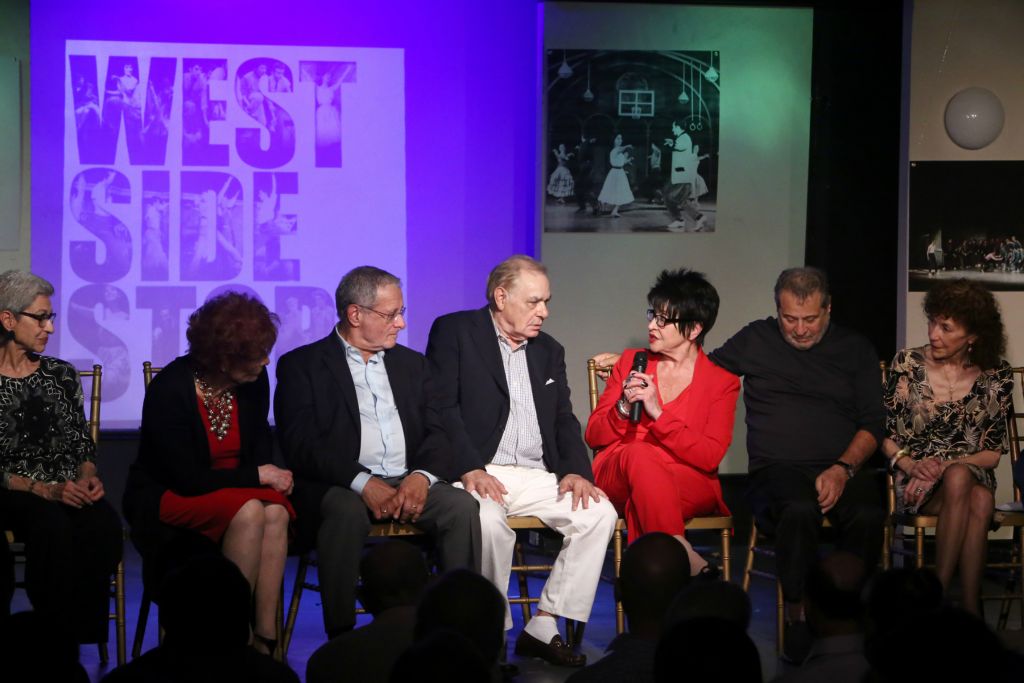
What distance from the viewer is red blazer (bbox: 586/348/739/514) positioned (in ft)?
13.9

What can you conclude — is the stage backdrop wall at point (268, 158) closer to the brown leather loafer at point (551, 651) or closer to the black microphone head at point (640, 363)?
the black microphone head at point (640, 363)

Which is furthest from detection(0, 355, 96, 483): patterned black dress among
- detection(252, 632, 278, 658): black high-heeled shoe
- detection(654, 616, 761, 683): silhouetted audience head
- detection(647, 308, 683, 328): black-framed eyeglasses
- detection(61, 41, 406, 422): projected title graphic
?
detection(654, 616, 761, 683): silhouetted audience head

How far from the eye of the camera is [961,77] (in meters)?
5.56

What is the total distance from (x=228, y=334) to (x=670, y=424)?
1.50m

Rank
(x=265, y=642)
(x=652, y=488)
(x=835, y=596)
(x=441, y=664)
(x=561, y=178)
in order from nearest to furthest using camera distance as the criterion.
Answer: (x=441, y=664)
(x=835, y=596)
(x=265, y=642)
(x=652, y=488)
(x=561, y=178)

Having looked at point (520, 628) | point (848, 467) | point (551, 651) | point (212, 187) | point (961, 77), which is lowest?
point (520, 628)

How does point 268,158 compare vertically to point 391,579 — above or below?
above

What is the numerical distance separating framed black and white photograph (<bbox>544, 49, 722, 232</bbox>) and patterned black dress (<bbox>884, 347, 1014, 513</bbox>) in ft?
4.96

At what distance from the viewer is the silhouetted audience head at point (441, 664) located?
5.61 ft

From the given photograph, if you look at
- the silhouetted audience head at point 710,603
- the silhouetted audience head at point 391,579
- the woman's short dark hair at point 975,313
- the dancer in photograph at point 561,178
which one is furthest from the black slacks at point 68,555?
the woman's short dark hair at point 975,313

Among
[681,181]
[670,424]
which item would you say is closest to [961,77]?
[681,181]

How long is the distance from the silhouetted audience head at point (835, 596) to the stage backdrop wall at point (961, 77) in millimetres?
3194

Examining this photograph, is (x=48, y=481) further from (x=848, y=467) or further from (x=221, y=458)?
(x=848, y=467)

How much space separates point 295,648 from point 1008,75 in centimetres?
394
